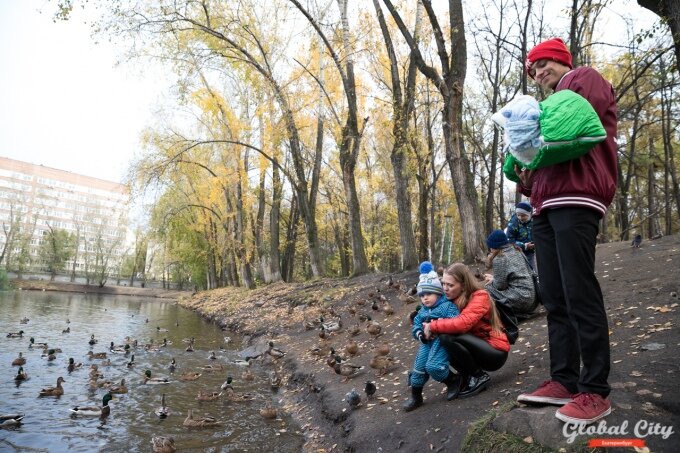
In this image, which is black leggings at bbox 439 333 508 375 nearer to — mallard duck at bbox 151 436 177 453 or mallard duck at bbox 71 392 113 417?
mallard duck at bbox 151 436 177 453

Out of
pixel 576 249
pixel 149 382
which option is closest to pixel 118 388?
pixel 149 382

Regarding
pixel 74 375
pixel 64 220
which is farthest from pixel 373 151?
pixel 64 220

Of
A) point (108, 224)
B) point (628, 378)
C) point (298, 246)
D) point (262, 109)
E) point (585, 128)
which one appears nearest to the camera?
point (585, 128)

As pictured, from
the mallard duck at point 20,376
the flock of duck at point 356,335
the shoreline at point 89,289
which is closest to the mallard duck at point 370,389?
the flock of duck at point 356,335

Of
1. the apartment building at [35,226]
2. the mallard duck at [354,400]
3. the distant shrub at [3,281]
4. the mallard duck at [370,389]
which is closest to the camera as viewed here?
the mallard duck at [354,400]

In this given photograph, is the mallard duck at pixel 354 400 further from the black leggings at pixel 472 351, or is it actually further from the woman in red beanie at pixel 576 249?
the woman in red beanie at pixel 576 249

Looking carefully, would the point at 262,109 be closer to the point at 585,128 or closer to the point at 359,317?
the point at 359,317

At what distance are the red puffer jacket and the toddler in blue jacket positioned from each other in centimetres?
23

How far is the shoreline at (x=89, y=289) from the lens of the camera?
174 feet

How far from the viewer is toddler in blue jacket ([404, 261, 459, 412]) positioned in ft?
15.5

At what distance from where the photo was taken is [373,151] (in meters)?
32.5

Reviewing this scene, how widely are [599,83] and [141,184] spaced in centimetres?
1704

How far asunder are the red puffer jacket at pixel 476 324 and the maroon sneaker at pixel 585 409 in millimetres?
1486

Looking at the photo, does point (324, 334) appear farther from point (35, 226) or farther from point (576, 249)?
point (35, 226)
